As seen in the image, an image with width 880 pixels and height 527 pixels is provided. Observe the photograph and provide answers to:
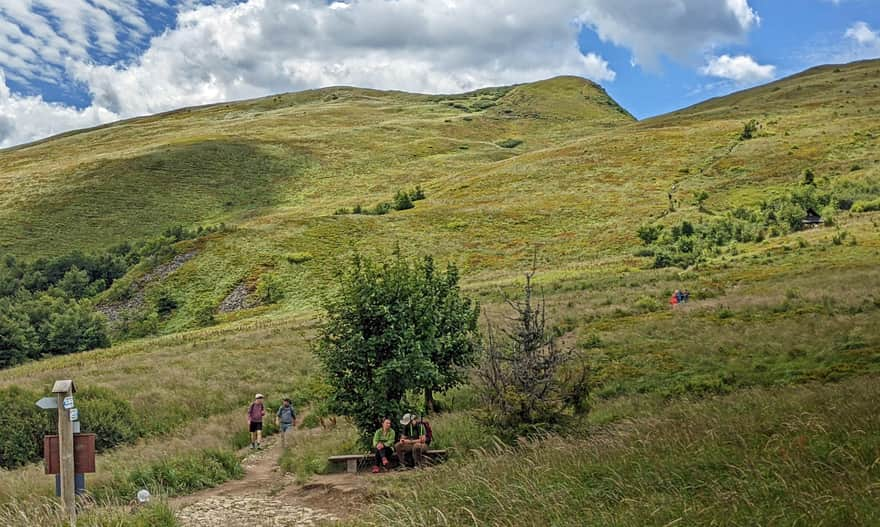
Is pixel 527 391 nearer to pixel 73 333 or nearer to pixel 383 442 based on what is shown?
pixel 383 442

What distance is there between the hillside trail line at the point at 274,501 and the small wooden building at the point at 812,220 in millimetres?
45597

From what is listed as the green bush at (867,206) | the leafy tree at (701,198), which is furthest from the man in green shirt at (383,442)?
the leafy tree at (701,198)

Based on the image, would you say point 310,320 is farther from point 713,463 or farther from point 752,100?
point 752,100

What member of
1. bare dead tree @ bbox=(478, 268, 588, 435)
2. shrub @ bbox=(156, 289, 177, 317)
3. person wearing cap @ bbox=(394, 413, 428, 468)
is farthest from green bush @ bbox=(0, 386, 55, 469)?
shrub @ bbox=(156, 289, 177, 317)

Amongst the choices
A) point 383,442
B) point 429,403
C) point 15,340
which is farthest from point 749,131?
point 383,442

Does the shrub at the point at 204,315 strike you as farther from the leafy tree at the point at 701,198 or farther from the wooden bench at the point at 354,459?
the leafy tree at the point at 701,198

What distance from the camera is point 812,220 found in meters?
50.8

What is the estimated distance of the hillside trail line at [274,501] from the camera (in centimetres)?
1106

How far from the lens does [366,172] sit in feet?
368

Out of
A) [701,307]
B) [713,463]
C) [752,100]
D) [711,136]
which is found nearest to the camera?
[713,463]

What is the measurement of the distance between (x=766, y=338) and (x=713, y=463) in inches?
607

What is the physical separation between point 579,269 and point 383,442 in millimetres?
36249

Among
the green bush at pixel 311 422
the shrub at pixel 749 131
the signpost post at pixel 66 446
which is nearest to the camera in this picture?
the signpost post at pixel 66 446

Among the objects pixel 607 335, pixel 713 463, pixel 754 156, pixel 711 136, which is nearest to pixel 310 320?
pixel 607 335
